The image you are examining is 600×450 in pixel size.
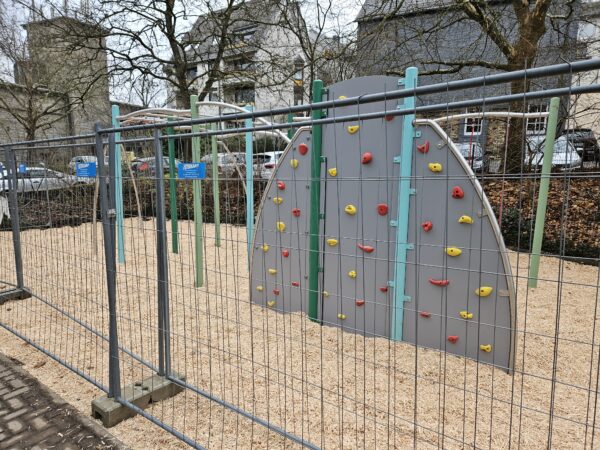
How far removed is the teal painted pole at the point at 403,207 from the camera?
320 centimetres

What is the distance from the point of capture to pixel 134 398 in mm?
2607

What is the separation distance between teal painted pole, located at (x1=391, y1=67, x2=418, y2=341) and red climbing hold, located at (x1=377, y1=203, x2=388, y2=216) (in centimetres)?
12

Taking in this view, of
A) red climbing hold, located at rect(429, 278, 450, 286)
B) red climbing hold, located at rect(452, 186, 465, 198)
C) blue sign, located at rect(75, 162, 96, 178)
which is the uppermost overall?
blue sign, located at rect(75, 162, 96, 178)

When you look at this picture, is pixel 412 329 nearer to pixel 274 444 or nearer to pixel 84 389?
pixel 274 444

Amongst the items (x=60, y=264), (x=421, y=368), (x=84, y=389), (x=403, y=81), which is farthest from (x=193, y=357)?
(x=60, y=264)

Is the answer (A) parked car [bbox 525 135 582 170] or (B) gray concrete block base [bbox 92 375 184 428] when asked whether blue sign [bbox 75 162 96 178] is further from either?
(A) parked car [bbox 525 135 582 170]

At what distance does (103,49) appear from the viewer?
38.3 feet

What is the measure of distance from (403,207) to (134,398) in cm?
230

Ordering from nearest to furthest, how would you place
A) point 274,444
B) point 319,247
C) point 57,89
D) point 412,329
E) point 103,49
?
point 274,444 → point 412,329 → point 319,247 → point 103,49 → point 57,89

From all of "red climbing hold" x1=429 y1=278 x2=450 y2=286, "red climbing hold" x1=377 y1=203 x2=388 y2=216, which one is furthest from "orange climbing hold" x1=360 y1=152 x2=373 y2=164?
"red climbing hold" x1=429 y1=278 x2=450 y2=286

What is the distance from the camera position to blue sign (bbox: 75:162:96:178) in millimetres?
3939

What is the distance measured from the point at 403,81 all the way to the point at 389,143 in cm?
47

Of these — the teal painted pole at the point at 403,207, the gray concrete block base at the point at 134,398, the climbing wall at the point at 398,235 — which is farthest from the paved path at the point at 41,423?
the teal painted pole at the point at 403,207

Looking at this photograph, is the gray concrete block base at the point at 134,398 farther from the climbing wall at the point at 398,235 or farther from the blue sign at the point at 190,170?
the blue sign at the point at 190,170
